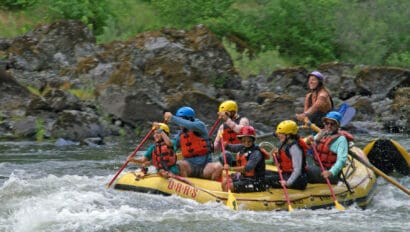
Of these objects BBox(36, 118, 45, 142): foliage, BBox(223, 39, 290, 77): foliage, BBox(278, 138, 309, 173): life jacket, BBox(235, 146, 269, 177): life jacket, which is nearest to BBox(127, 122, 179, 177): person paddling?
BBox(235, 146, 269, 177): life jacket

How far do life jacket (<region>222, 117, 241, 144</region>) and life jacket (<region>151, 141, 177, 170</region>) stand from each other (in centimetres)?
102

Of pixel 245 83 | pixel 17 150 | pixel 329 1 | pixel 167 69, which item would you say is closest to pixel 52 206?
pixel 17 150

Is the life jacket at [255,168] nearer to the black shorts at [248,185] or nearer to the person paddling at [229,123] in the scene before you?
the black shorts at [248,185]

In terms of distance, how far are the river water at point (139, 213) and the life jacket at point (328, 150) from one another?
0.73 m

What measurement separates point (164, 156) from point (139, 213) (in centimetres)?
122

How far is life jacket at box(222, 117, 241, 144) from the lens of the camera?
38.6 feet

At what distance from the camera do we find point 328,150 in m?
11.1

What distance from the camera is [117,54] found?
22188 mm

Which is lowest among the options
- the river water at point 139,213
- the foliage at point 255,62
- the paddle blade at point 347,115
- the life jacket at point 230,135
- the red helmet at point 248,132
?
the river water at point 139,213

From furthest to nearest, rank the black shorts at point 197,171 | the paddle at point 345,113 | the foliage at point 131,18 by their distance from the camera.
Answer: the foliage at point 131,18 < the paddle at point 345,113 < the black shorts at point 197,171

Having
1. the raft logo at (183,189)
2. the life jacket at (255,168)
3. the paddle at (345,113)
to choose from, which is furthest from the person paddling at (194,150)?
the paddle at (345,113)

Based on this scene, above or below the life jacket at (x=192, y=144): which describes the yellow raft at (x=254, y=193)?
below

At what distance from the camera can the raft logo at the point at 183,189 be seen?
34.7ft

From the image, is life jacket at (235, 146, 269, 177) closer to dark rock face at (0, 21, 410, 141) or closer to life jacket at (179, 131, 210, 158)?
life jacket at (179, 131, 210, 158)
